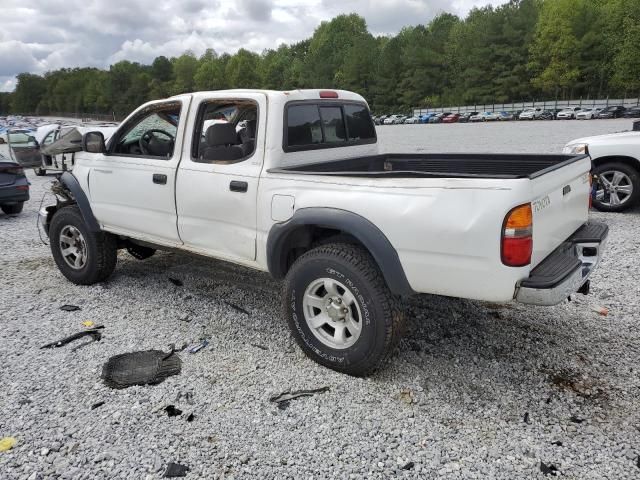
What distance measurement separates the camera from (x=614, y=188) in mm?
8148

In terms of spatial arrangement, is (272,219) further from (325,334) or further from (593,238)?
(593,238)

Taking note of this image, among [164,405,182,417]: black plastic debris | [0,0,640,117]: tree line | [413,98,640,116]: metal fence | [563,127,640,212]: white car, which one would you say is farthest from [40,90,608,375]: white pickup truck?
[0,0,640,117]: tree line

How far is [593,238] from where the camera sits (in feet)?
12.2

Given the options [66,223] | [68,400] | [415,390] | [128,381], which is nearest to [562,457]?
[415,390]

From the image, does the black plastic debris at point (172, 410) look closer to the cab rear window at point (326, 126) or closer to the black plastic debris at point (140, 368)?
the black plastic debris at point (140, 368)

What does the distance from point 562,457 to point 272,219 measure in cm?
225

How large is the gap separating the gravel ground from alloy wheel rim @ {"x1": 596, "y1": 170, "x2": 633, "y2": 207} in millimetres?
3550

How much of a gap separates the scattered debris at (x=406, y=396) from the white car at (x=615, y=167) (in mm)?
5917

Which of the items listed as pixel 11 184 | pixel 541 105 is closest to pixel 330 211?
pixel 11 184

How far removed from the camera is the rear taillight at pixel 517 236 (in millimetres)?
2814

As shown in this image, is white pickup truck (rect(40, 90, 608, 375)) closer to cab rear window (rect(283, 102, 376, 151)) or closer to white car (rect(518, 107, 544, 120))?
cab rear window (rect(283, 102, 376, 151))

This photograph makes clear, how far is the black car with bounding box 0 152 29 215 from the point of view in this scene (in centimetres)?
952

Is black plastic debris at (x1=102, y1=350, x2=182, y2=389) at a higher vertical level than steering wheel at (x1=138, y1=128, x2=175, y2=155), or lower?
lower

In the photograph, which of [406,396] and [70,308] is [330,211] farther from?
[70,308]
